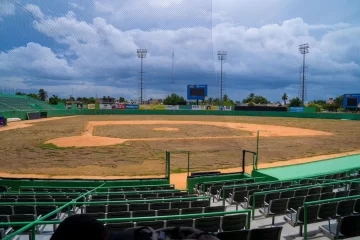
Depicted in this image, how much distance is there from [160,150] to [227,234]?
1745 cm

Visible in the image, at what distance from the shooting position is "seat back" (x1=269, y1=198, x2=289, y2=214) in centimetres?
531

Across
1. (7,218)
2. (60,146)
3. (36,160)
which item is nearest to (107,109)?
(60,146)

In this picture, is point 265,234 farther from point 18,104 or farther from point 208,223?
point 18,104

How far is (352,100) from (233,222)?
7474 centimetres

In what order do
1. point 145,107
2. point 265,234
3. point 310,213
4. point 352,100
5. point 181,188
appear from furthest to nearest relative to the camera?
point 145,107 < point 352,100 < point 181,188 < point 310,213 < point 265,234

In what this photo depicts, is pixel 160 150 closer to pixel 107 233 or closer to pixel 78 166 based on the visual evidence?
pixel 78 166

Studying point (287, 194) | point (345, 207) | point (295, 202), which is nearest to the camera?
point (345, 207)

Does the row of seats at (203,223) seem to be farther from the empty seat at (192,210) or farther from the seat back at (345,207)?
the seat back at (345,207)

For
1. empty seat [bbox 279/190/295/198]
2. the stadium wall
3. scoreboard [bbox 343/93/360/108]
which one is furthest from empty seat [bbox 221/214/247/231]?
scoreboard [bbox 343/93/360/108]

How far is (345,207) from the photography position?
478cm

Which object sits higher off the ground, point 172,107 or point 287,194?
point 172,107

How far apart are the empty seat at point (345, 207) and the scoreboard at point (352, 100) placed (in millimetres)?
72020

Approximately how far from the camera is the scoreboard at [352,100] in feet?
210

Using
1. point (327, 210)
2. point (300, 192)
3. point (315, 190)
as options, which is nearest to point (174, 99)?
point (315, 190)
